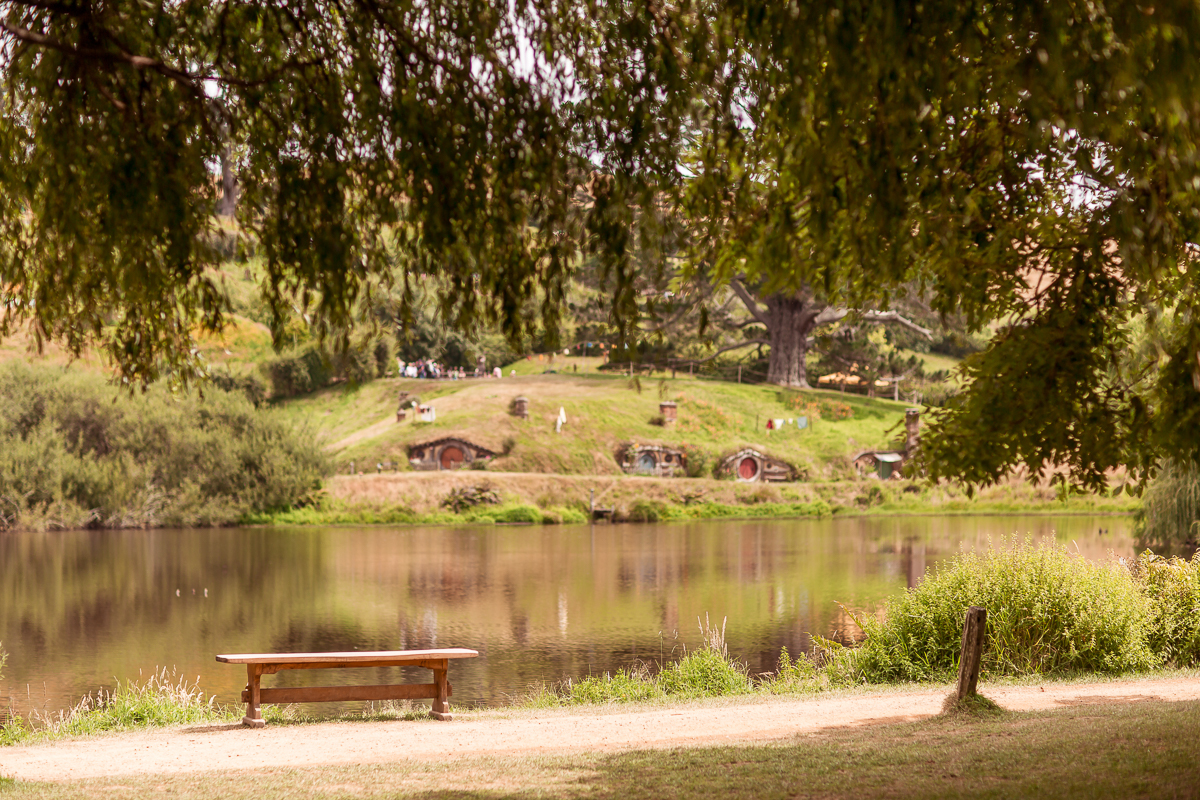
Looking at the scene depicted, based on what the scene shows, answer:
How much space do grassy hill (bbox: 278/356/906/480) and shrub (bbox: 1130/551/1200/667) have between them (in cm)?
3598

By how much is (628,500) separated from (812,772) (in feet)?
138

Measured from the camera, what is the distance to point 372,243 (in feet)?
22.5

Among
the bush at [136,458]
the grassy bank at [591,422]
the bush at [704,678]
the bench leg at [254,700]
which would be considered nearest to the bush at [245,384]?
the grassy bank at [591,422]

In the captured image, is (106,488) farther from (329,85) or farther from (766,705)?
(329,85)

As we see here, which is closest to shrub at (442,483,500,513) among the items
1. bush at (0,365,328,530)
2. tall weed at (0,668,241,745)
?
bush at (0,365,328,530)

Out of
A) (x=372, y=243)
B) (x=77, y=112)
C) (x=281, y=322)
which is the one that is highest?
(x=77, y=112)

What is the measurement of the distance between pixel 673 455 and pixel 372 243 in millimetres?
49889

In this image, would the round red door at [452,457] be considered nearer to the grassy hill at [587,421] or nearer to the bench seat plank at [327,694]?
the grassy hill at [587,421]

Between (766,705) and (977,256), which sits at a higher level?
(977,256)

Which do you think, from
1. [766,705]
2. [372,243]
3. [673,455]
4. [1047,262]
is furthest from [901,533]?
[372,243]

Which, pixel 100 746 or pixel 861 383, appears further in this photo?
pixel 861 383

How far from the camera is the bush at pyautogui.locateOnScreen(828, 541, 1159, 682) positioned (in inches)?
558

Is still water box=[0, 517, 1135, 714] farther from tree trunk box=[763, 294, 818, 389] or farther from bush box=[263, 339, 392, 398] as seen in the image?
bush box=[263, 339, 392, 398]

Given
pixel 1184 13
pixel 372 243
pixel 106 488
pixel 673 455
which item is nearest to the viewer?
pixel 1184 13
